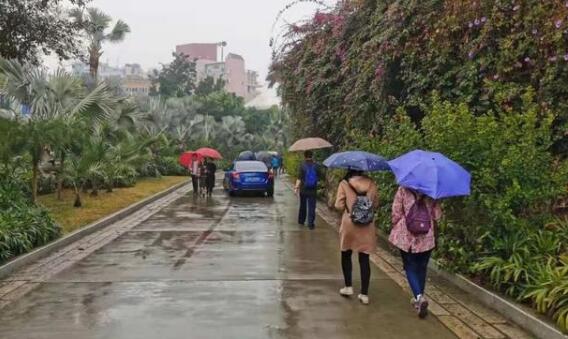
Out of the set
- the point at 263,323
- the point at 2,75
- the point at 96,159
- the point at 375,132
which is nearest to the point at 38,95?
the point at 2,75

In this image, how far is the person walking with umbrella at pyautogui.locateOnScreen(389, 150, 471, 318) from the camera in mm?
6496

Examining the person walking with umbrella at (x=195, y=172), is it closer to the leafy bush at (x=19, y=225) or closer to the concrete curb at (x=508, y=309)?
the leafy bush at (x=19, y=225)

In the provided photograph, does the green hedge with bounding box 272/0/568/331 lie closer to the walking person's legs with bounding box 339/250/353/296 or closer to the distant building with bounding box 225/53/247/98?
the walking person's legs with bounding box 339/250/353/296

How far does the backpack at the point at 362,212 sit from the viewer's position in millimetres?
7254

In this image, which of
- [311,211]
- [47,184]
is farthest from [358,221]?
[47,184]

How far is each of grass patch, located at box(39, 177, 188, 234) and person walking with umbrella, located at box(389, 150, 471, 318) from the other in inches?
320

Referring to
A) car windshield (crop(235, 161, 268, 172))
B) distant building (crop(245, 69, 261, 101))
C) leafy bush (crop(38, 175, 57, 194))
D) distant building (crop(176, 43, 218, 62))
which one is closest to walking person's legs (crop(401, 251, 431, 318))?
leafy bush (crop(38, 175, 57, 194))

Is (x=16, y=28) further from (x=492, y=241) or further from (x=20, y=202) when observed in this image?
(x=492, y=241)

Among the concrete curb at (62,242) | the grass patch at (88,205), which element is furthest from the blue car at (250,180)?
the concrete curb at (62,242)

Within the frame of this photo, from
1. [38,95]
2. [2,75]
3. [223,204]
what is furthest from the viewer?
[223,204]

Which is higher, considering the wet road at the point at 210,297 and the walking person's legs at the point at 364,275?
the walking person's legs at the point at 364,275

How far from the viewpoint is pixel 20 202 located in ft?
39.0

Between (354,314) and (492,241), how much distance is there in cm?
210

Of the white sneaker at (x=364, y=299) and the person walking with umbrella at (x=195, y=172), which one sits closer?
the white sneaker at (x=364, y=299)
